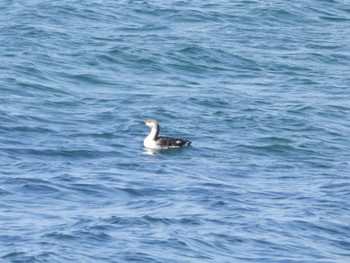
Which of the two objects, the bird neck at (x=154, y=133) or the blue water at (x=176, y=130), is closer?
the blue water at (x=176, y=130)

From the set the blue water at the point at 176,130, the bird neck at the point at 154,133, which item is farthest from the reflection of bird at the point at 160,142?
the blue water at the point at 176,130

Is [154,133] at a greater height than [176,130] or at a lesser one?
greater

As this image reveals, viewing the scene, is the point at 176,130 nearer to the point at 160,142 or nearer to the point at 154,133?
the point at 154,133

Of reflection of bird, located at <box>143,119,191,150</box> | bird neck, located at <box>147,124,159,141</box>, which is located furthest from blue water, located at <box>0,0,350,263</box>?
bird neck, located at <box>147,124,159,141</box>

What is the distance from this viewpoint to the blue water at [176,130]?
51.6 ft

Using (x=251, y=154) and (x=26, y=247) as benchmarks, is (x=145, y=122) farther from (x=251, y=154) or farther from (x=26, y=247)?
(x=26, y=247)

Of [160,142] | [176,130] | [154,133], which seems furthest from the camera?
[176,130]

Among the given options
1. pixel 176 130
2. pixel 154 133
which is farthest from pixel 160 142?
pixel 176 130

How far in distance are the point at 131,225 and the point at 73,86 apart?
11513 mm

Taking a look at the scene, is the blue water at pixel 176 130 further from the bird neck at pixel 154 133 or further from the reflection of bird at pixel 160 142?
the bird neck at pixel 154 133

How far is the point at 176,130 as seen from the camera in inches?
950

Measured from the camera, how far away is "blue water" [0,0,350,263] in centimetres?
1574

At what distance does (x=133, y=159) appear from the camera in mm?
21094

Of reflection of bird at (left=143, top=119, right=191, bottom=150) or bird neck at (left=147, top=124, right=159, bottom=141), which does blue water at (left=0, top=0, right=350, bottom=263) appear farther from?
bird neck at (left=147, top=124, right=159, bottom=141)
